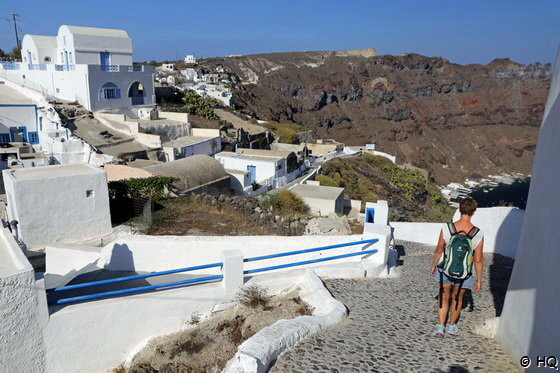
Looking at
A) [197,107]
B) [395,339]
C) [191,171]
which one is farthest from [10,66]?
[395,339]

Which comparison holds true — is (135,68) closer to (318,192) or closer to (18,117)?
(18,117)

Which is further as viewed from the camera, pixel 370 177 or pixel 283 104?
pixel 283 104

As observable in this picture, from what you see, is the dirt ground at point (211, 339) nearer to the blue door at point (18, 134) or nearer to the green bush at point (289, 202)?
the green bush at point (289, 202)

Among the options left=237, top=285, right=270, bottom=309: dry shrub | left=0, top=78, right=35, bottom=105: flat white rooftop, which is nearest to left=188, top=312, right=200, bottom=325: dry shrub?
left=237, top=285, right=270, bottom=309: dry shrub

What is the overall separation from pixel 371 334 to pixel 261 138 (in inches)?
1351

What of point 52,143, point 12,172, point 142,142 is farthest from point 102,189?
point 142,142

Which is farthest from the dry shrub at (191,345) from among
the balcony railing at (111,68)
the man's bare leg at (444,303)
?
the balcony railing at (111,68)

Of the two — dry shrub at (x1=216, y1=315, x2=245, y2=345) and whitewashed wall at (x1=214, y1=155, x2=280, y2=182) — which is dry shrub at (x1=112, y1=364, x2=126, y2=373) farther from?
whitewashed wall at (x1=214, y1=155, x2=280, y2=182)

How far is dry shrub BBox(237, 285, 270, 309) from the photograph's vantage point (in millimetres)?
6738

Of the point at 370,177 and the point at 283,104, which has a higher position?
the point at 283,104

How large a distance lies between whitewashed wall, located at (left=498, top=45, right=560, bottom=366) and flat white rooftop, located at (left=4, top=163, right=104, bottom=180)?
933cm

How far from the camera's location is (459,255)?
508cm

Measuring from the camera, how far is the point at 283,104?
81.6 m

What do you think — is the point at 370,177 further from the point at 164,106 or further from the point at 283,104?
the point at 283,104
